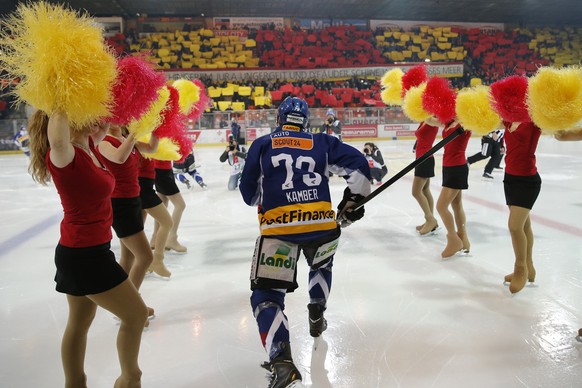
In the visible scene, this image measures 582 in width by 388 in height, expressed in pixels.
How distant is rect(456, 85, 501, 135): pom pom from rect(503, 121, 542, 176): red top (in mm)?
267

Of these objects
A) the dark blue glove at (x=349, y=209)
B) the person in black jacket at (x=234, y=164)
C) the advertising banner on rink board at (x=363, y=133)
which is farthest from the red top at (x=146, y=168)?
the advertising banner on rink board at (x=363, y=133)

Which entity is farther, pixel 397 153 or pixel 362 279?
pixel 397 153

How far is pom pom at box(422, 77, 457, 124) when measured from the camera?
425 centimetres

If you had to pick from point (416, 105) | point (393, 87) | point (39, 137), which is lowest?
point (39, 137)

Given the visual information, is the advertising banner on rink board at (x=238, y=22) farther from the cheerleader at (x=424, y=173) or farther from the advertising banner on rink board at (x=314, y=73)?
the cheerleader at (x=424, y=173)

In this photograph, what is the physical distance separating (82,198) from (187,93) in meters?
2.64

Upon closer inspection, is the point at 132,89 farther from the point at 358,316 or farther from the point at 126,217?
the point at 358,316

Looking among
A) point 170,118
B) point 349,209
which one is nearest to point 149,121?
point 170,118

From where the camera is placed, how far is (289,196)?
2.31 metres

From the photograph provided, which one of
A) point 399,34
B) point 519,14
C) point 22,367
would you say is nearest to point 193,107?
point 22,367

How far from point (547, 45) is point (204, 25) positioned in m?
21.7

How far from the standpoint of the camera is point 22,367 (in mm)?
2471

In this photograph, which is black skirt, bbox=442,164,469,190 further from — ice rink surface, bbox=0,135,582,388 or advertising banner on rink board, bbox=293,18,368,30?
advertising banner on rink board, bbox=293,18,368,30

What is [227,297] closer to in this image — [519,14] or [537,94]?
[537,94]
